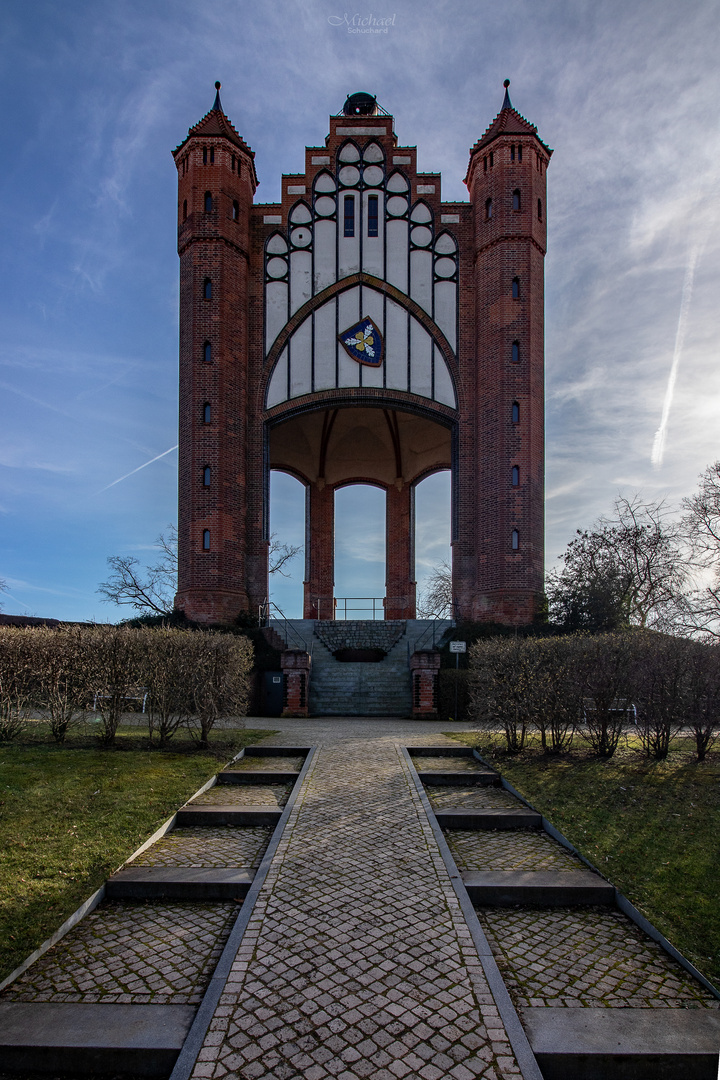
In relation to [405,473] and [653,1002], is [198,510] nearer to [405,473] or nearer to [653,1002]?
[405,473]

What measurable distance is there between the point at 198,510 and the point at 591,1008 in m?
19.8

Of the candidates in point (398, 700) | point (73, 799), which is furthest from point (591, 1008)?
point (398, 700)

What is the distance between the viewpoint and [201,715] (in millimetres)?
10648

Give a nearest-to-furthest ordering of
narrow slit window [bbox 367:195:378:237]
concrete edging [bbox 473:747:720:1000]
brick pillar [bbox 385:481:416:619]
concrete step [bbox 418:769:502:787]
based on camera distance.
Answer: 1. concrete edging [bbox 473:747:720:1000]
2. concrete step [bbox 418:769:502:787]
3. narrow slit window [bbox 367:195:378:237]
4. brick pillar [bbox 385:481:416:619]

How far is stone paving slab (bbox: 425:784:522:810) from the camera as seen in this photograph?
7.48 m

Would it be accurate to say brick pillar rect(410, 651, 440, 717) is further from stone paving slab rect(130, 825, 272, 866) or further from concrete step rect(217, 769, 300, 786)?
stone paving slab rect(130, 825, 272, 866)

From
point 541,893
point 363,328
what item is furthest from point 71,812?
point 363,328

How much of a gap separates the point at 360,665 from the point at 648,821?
524 inches

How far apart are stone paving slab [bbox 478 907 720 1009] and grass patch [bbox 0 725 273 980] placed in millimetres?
2771

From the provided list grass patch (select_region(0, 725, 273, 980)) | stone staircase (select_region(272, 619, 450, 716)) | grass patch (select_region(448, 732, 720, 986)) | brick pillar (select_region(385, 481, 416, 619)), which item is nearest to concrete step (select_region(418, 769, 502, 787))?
grass patch (select_region(448, 732, 720, 986))

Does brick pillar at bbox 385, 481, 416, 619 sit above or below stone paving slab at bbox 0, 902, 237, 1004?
above

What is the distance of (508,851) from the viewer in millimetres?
6086

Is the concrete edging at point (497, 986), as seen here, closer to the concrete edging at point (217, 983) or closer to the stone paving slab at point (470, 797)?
the concrete edging at point (217, 983)

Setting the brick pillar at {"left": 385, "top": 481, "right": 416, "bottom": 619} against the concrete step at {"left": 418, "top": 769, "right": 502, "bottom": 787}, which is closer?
the concrete step at {"left": 418, "top": 769, "right": 502, "bottom": 787}
